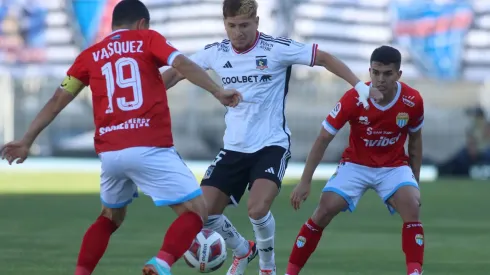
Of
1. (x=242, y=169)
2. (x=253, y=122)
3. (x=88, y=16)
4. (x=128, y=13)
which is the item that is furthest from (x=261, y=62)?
(x=88, y=16)

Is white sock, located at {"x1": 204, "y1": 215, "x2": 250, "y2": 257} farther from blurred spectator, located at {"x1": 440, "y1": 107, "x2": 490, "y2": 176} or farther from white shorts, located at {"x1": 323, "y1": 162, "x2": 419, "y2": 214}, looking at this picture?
blurred spectator, located at {"x1": 440, "y1": 107, "x2": 490, "y2": 176}

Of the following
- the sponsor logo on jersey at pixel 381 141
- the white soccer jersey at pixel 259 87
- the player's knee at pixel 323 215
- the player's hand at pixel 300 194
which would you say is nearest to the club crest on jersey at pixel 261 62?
the white soccer jersey at pixel 259 87

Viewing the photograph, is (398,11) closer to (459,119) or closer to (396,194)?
(459,119)

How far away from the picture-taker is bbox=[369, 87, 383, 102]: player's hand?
7.93 metres

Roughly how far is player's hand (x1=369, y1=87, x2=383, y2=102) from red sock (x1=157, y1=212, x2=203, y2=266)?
167 cm

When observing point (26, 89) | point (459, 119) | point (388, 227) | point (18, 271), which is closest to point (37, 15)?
point (26, 89)

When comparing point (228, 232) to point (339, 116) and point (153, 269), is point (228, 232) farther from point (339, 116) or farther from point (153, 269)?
point (153, 269)

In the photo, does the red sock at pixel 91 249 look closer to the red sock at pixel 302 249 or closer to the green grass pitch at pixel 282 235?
the green grass pitch at pixel 282 235

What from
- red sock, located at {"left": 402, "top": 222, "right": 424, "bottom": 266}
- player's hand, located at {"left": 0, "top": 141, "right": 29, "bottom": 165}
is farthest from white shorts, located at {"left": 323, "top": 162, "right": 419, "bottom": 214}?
player's hand, located at {"left": 0, "top": 141, "right": 29, "bottom": 165}

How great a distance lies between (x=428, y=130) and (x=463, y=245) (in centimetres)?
3246

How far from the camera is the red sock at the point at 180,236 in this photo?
23.1ft

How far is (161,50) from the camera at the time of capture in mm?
7141

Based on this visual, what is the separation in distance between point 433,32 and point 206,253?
117 feet

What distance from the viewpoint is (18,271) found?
8.99 metres
